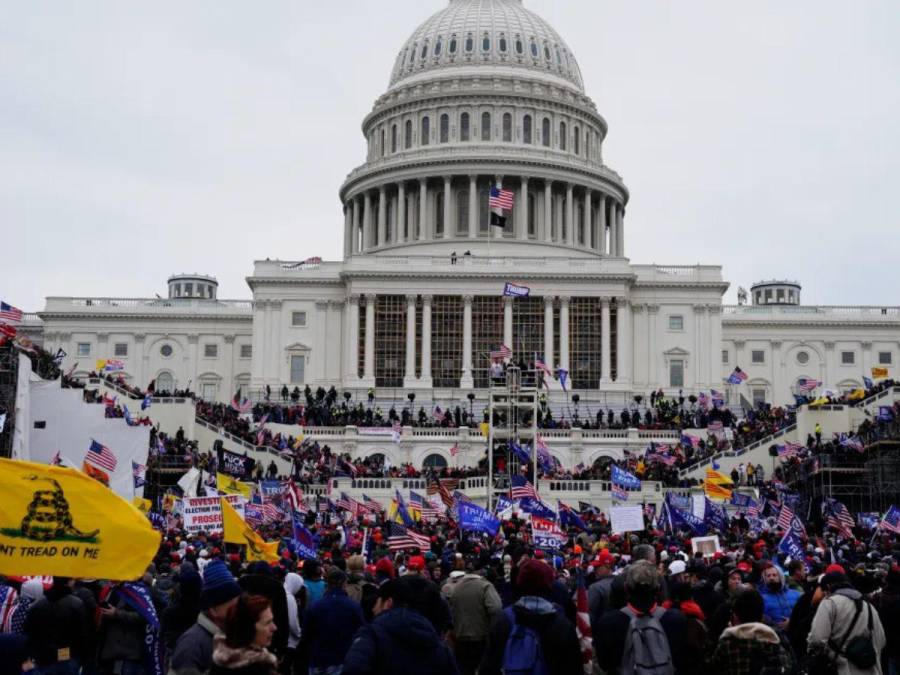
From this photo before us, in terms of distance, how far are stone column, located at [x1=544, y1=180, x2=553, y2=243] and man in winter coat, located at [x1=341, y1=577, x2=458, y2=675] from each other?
326ft

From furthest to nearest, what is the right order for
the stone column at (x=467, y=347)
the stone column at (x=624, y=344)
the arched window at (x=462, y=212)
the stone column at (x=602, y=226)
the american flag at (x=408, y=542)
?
the stone column at (x=602, y=226), the arched window at (x=462, y=212), the stone column at (x=624, y=344), the stone column at (x=467, y=347), the american flag at (x=408, y=542)

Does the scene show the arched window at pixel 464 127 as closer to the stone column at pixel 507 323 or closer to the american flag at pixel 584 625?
the stone column at pixel 507 323

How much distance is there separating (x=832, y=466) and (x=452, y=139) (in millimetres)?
61246

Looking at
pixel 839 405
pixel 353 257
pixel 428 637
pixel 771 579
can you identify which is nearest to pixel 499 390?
pixel 839 405

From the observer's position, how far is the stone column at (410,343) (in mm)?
95438

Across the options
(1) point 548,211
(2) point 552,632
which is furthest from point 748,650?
(1) point 548,211

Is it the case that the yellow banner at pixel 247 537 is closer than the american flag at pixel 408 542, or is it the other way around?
the yellow banner at pixel 247 537

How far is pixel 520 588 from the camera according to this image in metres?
14.0

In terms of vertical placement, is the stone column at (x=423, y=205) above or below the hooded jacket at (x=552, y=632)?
above

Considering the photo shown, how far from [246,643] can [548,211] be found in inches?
4039

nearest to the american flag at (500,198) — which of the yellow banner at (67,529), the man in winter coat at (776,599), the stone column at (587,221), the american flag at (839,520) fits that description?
the stone column at (587,221)

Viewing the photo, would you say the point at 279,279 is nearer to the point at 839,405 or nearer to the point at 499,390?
the point at 499,390

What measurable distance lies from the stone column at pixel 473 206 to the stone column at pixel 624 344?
637 inches

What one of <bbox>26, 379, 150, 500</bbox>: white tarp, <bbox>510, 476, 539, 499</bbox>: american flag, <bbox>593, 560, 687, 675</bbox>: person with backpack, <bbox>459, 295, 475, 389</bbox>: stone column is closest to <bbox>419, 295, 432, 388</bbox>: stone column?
<bbox>459, 295, 475, 389</bbox>: stone column
